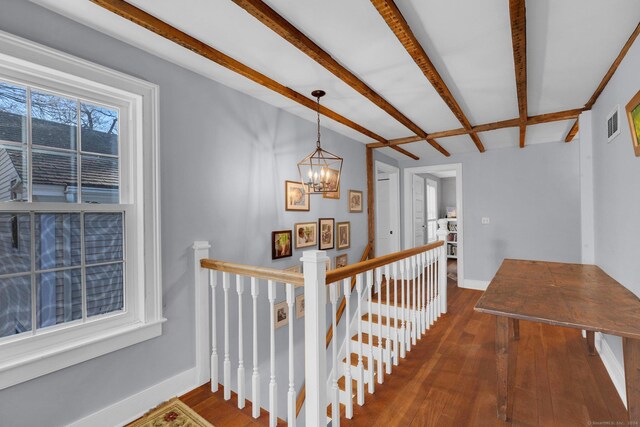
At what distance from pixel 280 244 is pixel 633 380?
8.06 feet

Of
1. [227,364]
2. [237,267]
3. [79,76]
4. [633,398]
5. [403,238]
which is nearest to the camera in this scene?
[633,398]

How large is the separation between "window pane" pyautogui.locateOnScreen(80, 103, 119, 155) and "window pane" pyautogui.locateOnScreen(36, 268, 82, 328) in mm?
745

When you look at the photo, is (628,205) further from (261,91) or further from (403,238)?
(403,238)

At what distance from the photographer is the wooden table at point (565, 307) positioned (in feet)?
4.34

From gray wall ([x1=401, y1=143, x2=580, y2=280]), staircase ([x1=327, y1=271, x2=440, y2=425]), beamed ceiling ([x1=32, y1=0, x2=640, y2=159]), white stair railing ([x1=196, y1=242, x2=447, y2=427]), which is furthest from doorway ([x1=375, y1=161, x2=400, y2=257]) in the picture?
white stair railing ([x1=196, y1=242, x2=447, y2=427])

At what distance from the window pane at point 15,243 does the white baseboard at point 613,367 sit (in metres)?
3.48

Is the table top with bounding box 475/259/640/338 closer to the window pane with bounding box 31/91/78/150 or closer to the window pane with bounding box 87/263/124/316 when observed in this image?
the window pane with bounding box 87/263/124/316

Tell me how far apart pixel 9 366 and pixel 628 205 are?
143 inches

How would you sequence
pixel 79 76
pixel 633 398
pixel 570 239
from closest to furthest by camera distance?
pixel 633 398, pixel 79 76, pixel 570 239

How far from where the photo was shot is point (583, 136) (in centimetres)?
300

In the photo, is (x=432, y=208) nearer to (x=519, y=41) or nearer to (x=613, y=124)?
(x=613, y=124)

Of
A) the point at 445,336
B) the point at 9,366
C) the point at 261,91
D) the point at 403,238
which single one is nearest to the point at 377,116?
the point at 261,91

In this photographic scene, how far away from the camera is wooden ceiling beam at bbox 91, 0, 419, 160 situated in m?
1.53

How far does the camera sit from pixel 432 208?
7.09 m
